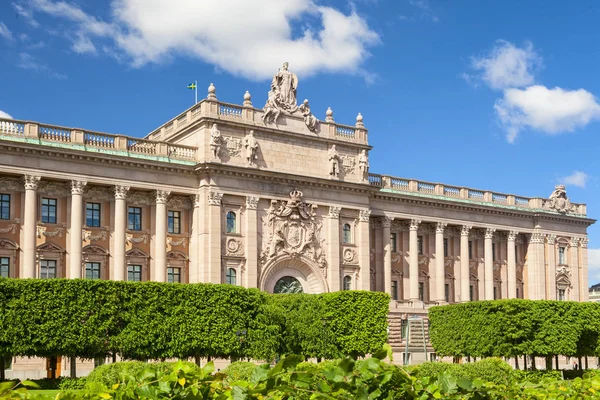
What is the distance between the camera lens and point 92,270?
181ft

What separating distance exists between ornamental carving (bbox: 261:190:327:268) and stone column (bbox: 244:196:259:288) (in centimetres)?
97

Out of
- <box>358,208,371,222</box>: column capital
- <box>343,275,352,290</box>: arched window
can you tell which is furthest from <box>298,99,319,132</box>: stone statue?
<box>343,275,352,290</box>: arched window

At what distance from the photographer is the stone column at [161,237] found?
185 ft

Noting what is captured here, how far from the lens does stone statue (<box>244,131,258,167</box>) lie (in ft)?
195

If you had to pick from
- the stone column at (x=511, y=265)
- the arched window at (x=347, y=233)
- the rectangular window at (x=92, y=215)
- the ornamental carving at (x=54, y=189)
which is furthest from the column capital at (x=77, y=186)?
the stone column at (x=511, y=265)

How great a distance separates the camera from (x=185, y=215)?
59.5 meters

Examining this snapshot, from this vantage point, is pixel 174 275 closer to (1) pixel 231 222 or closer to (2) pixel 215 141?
(1) pixel 231 222

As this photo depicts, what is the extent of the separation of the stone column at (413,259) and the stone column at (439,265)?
7.32ft

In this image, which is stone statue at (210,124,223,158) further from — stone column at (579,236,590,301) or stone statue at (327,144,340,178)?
stone column at (579,236,590,301)

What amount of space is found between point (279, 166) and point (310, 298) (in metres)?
13.4

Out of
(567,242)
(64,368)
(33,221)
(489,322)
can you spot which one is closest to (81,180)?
(33,221)

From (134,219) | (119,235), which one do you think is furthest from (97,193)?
(119,235)

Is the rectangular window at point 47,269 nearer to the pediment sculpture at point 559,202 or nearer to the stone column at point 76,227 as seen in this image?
the stone column at point 76,227

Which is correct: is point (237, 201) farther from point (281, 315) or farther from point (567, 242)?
point (567, 242)
